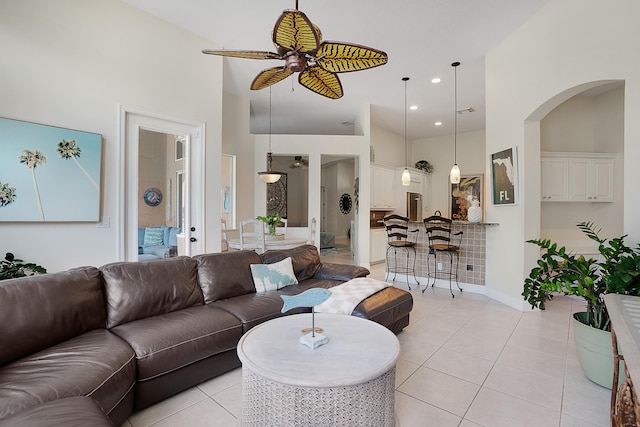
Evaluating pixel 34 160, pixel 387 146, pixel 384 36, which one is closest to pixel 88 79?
pixel 34 160

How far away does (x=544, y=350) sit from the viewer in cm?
269

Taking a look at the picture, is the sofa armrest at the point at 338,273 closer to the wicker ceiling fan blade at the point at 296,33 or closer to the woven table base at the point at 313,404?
the woven table base at the point at 313,404

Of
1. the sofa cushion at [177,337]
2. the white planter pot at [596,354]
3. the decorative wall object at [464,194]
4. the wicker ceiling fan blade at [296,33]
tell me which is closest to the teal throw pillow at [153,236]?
the sofa cushion at [177,337]

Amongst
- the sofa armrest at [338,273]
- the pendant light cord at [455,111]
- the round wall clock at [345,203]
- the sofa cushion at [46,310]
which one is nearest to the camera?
the sofa cushion at [46,310]

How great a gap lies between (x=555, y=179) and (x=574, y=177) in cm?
30

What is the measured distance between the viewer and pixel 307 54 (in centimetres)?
209

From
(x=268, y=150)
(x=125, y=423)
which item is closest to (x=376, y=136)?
(x=268, y=150)

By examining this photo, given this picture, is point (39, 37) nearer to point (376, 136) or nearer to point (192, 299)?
point (192, 299)

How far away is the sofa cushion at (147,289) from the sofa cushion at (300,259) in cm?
88

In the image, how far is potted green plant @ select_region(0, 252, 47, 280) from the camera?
2424mm

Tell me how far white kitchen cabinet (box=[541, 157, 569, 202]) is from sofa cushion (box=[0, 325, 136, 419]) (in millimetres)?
5420

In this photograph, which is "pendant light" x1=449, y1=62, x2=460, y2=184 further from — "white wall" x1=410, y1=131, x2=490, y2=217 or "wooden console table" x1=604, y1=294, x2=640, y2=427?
"wooden console table" x1=604, y1=294, x2=640, y2=427

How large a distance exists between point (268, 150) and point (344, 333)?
16.8 feet

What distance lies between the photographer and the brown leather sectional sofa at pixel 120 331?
1.38 metres
